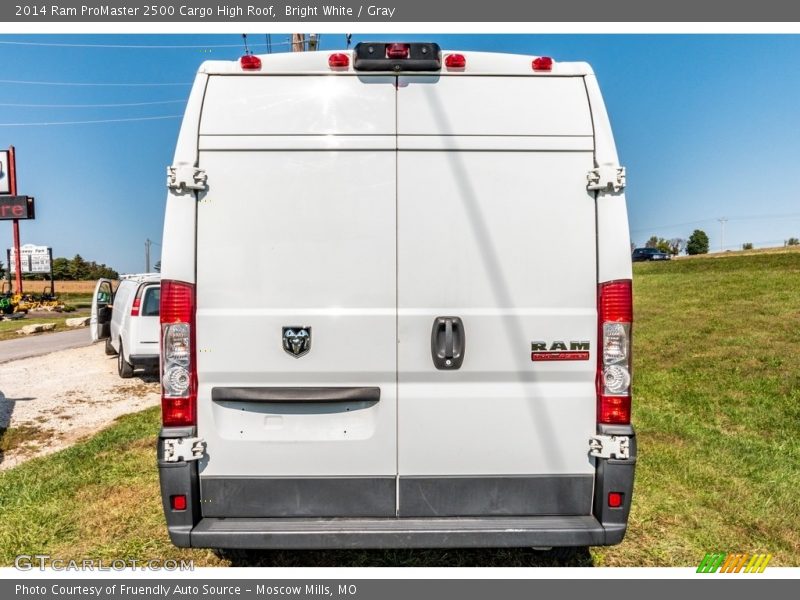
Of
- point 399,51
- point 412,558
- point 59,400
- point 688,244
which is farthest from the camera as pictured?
point 688,244

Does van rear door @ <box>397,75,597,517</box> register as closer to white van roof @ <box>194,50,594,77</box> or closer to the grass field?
white van roof @ <box>194,50,594,77</box>

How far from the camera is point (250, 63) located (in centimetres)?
283

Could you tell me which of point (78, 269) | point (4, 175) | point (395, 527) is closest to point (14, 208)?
point (4, 175)

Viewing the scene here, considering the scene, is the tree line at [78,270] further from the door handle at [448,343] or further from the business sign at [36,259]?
the door handle at [448,343]

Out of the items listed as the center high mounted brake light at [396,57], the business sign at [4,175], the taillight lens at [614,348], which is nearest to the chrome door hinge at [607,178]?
the taillight lens at [614,348]

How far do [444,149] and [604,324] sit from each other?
1197 millimetres

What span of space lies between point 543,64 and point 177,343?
2.36m

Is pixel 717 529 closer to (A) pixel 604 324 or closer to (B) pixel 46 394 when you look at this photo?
(A) pixel 604 324

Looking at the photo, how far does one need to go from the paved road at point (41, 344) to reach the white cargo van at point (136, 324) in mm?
4450

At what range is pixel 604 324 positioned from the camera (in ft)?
9.00

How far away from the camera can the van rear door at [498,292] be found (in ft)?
9.02

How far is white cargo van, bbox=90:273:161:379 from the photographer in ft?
32.4

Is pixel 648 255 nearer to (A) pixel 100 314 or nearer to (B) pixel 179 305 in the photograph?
(A) pixel 100 314

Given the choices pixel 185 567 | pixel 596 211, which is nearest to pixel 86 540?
pixel 185 567
